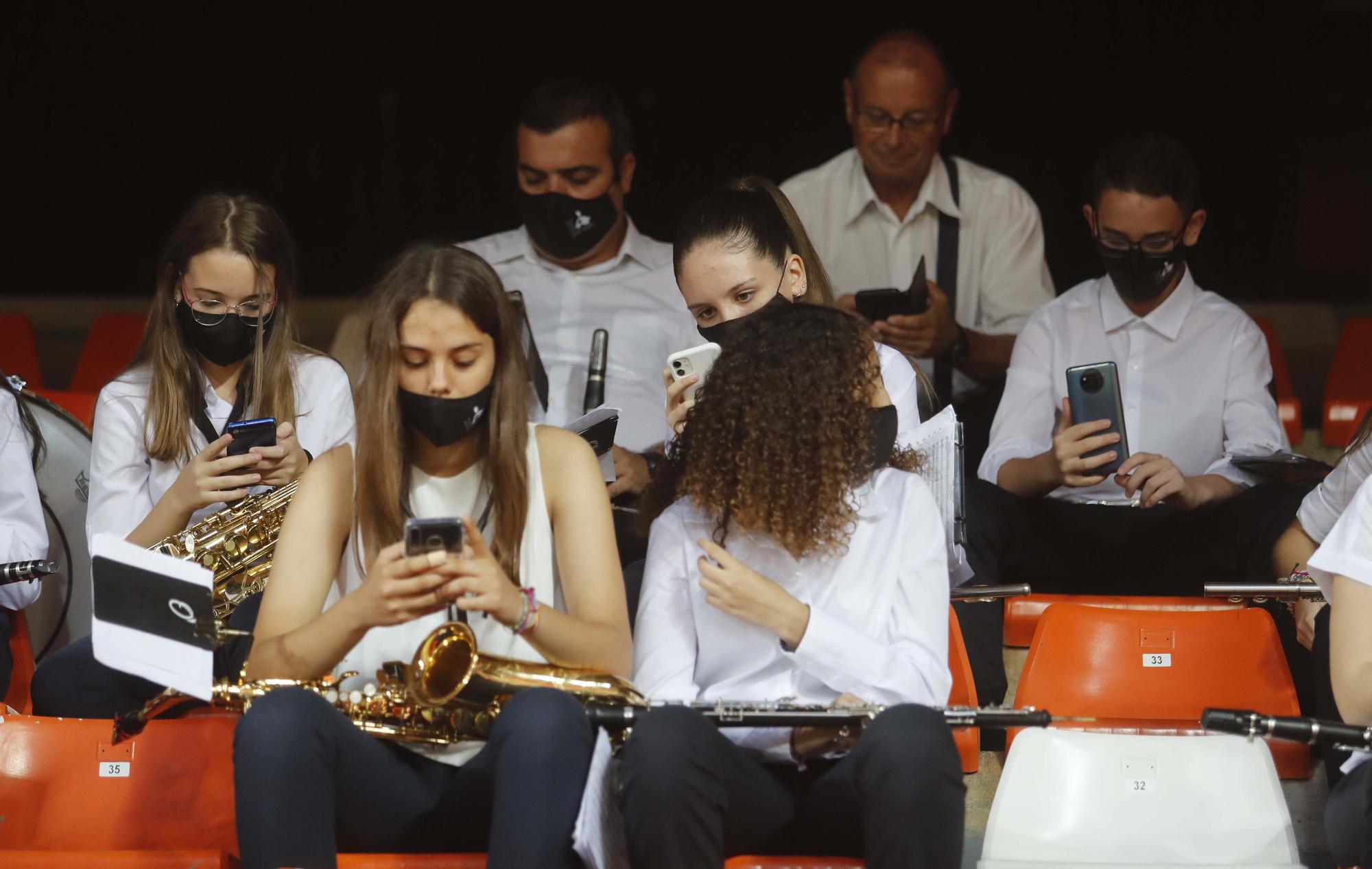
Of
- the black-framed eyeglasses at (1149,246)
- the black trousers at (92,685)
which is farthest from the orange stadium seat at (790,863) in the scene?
the black-framed eyeglasses at (1149,246)

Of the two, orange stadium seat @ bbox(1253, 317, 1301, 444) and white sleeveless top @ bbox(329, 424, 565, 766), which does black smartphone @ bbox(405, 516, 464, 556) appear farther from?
orange stadium seat @ bbox(1253, 317, 1301, 444)

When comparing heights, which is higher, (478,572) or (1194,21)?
(1194,21)

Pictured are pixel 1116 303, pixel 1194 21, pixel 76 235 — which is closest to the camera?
pixel 1116 303

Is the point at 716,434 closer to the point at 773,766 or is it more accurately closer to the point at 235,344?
the point at 773,766

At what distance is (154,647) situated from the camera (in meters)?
2.24

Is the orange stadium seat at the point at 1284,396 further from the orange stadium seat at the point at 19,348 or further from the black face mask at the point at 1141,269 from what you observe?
the orange stadium seat at the point at 19,348

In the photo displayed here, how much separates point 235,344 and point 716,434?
1.17m

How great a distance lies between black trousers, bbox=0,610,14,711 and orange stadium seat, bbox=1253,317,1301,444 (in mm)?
3218

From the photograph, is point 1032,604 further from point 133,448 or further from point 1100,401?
point 133,448

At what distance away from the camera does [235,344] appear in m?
3.18

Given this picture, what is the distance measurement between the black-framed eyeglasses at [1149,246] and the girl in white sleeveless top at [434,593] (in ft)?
6.02

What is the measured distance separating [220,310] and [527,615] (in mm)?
1207

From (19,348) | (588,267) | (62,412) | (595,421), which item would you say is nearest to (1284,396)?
(588,267)

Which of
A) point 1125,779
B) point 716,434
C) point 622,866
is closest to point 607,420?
point 716,434
